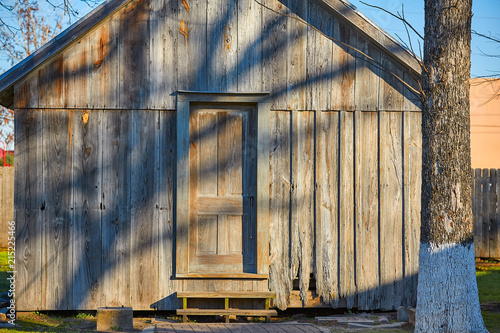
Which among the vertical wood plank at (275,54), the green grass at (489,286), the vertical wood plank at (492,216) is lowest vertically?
the green grass at (489,286)

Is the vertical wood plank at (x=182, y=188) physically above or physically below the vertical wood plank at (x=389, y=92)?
below

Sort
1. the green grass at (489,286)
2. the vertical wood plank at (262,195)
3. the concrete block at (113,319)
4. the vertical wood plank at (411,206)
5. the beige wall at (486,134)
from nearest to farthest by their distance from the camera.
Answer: the concrete block at (113,319) → the vertical wood plank at (262,195) → the vertical wood plank at (411,206) → the green grass at (489,286) → the beige wall at (486,134)

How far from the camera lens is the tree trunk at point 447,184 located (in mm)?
4883

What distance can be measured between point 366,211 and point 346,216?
0.29 meters

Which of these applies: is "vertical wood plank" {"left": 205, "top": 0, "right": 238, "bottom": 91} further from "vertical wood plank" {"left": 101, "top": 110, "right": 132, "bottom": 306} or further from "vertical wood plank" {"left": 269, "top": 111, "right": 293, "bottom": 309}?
"vertical wood plank" {"left": 101, "top": 110, "right": 132, "bottom": 306}

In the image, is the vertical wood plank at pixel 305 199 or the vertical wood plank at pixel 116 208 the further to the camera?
the vertical wood plank at pixel 305 199

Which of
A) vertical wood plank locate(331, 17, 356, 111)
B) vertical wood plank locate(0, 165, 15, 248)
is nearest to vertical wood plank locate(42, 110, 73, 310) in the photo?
vertical wood plank locate(331, 17, 356, 111)

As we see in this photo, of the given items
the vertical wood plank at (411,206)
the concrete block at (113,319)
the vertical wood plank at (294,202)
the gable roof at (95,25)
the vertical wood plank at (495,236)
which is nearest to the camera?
the concrete block at (113,319)

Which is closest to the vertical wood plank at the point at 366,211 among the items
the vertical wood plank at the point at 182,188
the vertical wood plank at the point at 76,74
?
the vertical wood plank at the point at 182,188

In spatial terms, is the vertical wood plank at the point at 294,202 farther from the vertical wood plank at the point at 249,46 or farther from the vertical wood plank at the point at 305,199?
the vertical wood plank at the point at 249,46

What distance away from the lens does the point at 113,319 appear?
6.14 m

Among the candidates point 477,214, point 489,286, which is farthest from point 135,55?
point 477,214

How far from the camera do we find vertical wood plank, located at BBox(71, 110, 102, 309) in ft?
22.9

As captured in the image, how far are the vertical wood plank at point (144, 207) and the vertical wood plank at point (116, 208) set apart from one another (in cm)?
8
